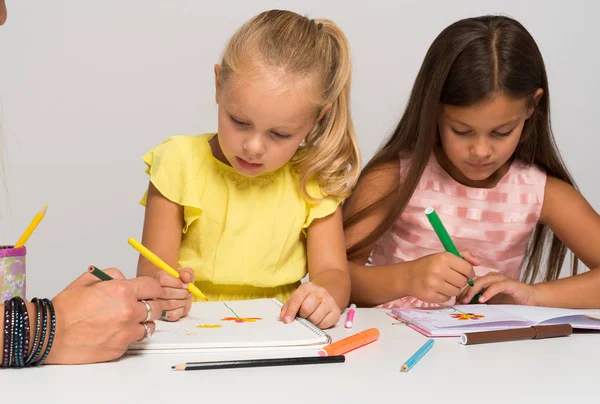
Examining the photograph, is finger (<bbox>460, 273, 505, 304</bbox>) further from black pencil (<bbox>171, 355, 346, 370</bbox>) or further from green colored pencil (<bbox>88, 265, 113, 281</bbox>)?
green colored pencil (<bbox>88, 265, 113, 281</bbox>)

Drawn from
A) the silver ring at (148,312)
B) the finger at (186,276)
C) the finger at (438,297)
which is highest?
the silver ring at (148,312)

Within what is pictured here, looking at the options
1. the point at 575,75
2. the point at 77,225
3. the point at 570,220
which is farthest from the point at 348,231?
the point at 575,75

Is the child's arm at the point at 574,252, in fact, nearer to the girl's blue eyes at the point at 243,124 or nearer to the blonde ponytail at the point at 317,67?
the blonde ponytail at the point at 317,67

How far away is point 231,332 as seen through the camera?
3.69 ft

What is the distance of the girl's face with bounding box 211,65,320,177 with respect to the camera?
135 centimetres

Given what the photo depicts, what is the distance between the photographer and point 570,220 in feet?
5.71

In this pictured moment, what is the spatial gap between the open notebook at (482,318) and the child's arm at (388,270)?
0.24 ft

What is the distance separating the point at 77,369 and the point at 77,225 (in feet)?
5.60

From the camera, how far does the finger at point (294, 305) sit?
3.95ft

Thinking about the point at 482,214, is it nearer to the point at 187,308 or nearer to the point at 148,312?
the point at 187,308

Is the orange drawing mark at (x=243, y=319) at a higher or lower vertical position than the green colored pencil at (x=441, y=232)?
lower

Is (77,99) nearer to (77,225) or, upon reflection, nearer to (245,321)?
(77,225)

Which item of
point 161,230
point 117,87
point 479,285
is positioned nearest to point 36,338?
point 161,230

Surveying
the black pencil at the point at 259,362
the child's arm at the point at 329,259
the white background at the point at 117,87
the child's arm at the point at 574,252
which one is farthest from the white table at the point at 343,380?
the white background at the point at 117,87
